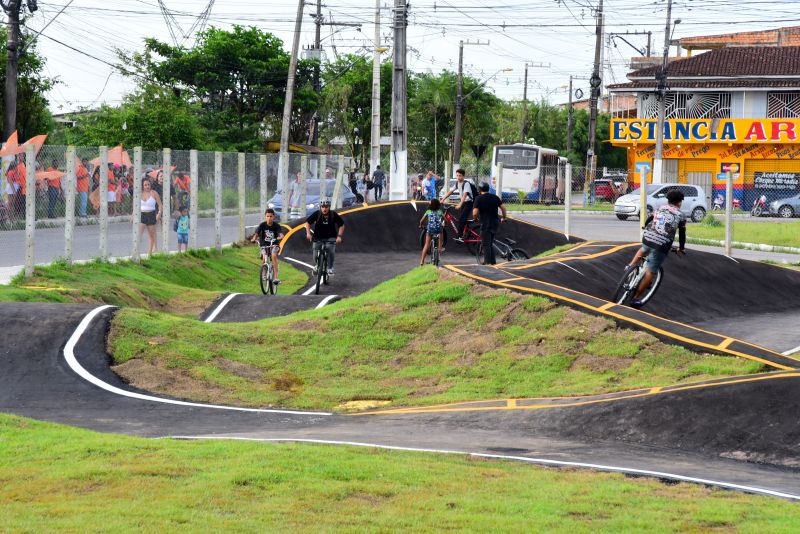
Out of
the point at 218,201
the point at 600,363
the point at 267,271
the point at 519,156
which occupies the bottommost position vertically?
the point at 600,363

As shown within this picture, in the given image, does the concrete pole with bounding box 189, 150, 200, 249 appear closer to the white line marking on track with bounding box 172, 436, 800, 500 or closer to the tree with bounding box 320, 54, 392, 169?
the white line marking on track with bounding box 172, 436, 800, 500

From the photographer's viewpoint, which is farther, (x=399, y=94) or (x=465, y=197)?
(x=399, y=94)

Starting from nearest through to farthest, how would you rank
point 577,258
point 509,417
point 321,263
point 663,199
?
point 509,417, point 577,258, point 321,263, point 663,199

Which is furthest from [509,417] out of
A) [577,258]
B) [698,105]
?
[698,105]

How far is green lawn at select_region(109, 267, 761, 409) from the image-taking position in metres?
11.8

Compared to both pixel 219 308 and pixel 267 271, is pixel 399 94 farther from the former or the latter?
pixel 219 308

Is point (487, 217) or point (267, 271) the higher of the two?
point (487, 217)

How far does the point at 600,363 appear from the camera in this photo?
12.2 metres

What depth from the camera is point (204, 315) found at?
17500 mm

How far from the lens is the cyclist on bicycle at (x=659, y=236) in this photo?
581 inches

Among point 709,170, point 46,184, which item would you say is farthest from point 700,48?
point 46,184

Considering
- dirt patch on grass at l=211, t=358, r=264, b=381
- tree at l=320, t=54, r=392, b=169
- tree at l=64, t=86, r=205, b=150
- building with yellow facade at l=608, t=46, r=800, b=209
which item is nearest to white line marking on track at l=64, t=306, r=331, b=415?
dirt patch on grass at l=211, t=358, r=264, b=381

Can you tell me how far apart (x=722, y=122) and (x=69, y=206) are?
155 ft

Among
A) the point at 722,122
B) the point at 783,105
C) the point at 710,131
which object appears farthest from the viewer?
the point at 783,105
